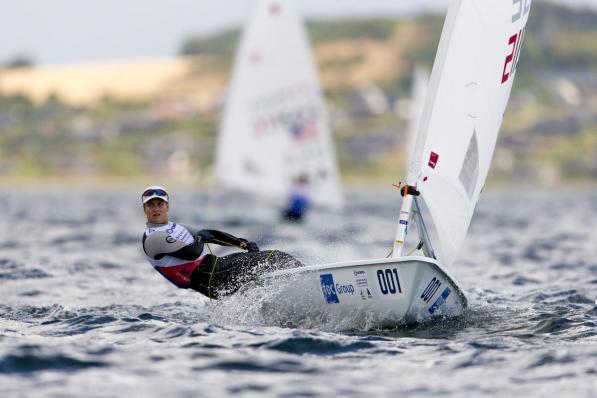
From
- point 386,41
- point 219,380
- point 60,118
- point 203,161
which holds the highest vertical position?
point 386,41

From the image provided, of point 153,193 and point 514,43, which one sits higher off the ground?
point 514,43

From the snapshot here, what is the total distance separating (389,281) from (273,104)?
1679 cm

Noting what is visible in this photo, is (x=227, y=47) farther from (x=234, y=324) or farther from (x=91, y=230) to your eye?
(x=234, y=324)

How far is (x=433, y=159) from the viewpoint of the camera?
351 inches

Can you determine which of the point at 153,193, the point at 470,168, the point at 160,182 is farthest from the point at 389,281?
the point at 160,182

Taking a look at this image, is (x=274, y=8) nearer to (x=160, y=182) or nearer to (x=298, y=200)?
(x=298, y=200)

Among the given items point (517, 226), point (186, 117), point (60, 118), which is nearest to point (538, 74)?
point (186, 117)

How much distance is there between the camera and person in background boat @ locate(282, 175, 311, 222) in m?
25.1

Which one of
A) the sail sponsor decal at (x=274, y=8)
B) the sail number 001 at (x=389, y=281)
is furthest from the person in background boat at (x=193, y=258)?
the sail sponsor decal at (x=274, y=8)

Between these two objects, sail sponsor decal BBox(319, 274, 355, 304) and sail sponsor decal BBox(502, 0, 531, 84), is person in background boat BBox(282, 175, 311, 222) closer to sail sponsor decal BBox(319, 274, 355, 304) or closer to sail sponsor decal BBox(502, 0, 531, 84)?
sail sponsor decal BBox(502, 0, 531, 84)

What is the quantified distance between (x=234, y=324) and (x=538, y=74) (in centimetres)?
13110

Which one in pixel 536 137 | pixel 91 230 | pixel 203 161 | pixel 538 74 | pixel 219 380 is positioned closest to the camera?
pixel 219 380

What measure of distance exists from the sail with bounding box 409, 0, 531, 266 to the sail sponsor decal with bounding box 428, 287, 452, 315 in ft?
1.88

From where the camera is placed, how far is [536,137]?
107500 mm
